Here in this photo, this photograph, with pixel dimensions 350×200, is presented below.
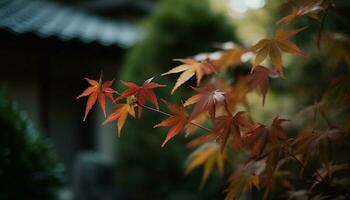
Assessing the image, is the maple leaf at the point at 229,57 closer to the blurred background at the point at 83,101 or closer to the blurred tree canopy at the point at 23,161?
the blurred background at the point at 83,101

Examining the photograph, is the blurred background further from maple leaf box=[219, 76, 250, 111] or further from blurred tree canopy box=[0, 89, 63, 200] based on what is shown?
maple leaf box=[219, 76, 250, 111]

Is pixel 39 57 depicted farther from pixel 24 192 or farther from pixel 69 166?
pixel 24 192

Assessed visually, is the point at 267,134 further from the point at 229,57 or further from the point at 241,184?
the point at 229,57

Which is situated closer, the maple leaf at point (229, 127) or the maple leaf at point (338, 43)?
the maple leaf at point (229, 127)

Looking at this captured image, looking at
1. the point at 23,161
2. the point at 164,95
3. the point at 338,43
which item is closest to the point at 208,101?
the point at 338,43

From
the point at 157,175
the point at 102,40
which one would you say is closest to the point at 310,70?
the point at 157,175

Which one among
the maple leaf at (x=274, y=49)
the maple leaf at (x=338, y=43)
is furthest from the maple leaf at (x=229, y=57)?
the maple leaf at (x=274, y=49)
